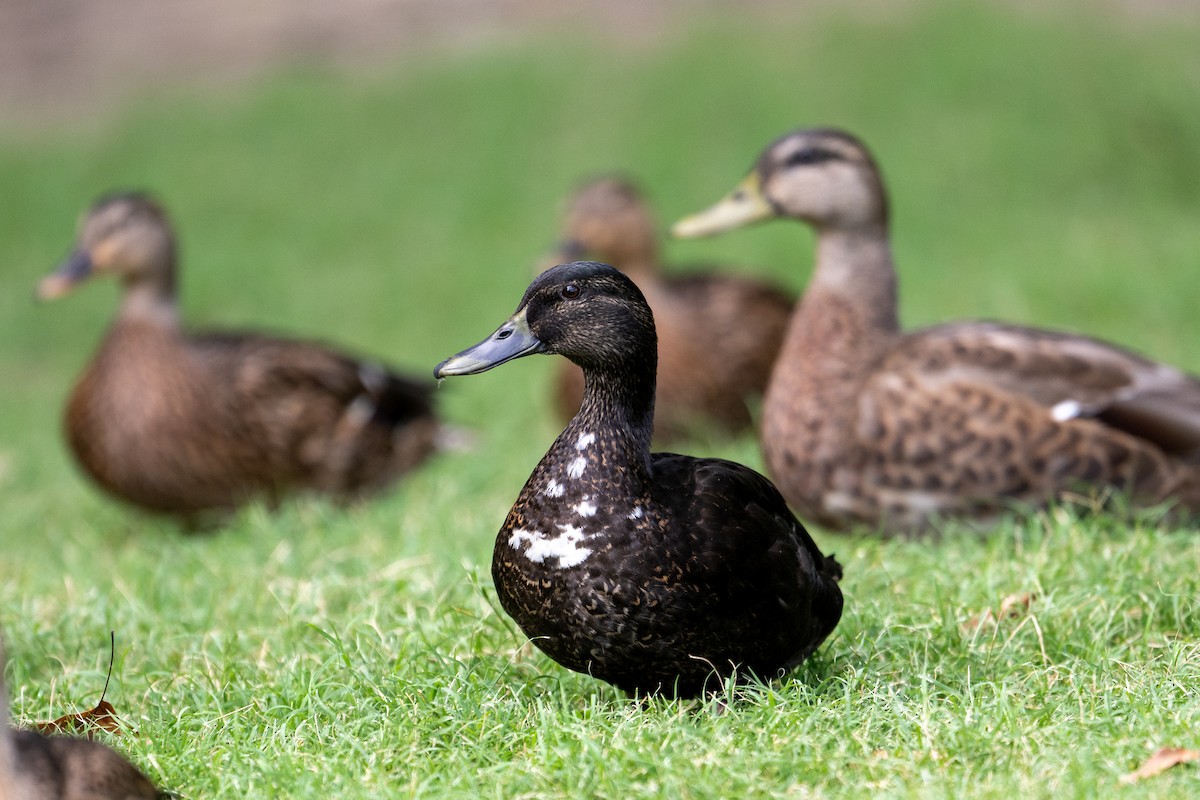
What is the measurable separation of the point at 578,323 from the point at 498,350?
19cm

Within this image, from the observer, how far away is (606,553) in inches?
124

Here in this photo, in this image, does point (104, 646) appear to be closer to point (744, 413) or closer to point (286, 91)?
point (744, 413)

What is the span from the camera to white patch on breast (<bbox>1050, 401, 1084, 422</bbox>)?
4773mm

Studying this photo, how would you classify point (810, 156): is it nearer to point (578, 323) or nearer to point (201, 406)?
point (578, 323)

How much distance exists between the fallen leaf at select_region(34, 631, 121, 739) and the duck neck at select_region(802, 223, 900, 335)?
2.93 meters

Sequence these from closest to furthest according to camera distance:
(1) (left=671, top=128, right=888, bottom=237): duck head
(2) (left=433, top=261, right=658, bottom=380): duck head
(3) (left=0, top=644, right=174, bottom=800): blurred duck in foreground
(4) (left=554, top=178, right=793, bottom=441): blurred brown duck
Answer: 1. (3) (left=0, top=644, right=174, bottom=800): blurred duck in foreground
2. (2) (left=433, top=261, right=658, bottom=380): duck head
3. (1) (left=671, top=128, right=888, bottom=237): duck head
4. (4) (left=554, top=178, right=793, bottom=441): blurred brown duck

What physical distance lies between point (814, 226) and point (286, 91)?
934 centimetres

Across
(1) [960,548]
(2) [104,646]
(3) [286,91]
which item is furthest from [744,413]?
(3) [286,91]

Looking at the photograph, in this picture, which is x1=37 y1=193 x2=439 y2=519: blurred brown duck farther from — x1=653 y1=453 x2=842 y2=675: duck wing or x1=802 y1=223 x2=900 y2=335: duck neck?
x1=653 y1=453 x2=842 y2=675: duck wing

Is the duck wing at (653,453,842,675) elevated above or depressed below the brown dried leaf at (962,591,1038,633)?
above

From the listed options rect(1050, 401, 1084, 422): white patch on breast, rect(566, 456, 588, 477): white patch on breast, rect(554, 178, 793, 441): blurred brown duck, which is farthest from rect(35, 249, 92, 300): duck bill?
rect(1050, 401, 1084, 422): white patch on breast

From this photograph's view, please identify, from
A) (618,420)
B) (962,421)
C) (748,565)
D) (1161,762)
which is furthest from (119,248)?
(1161,762)

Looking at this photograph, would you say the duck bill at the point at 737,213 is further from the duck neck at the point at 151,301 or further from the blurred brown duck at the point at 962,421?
the duck neck at the point at 151,301

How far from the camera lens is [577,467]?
3271 millimetres
